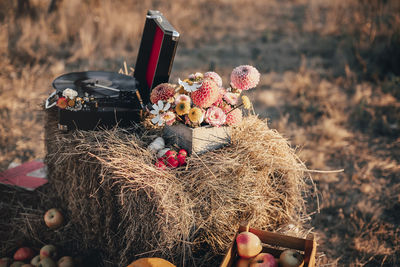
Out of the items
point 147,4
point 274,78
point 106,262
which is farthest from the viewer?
point 147,4

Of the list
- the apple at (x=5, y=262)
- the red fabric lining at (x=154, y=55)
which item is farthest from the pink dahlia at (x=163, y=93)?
the apple at (x=5, y=262)

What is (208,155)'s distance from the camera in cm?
227

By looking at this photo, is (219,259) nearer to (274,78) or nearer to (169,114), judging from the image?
(169,114)

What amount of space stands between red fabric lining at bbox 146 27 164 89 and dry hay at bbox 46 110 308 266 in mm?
473

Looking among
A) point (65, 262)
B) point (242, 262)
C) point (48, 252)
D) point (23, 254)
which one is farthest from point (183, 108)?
point (23, 254)

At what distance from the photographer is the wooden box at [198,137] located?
2.23m

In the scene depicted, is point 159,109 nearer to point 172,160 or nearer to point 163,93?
point 163,93

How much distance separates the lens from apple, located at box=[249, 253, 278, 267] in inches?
72.7

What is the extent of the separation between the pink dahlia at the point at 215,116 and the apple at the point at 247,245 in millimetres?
682

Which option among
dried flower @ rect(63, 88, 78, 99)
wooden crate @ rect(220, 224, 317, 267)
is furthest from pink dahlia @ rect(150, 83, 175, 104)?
wooden crate @ rect(220, 224, 317, 267)

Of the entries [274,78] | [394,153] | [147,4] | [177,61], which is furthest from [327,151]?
[147,4]

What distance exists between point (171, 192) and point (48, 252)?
1203 mm

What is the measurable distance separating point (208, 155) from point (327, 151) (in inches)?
95.9

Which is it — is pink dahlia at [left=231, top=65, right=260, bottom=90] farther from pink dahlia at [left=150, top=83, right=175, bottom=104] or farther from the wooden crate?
the wooden crate
